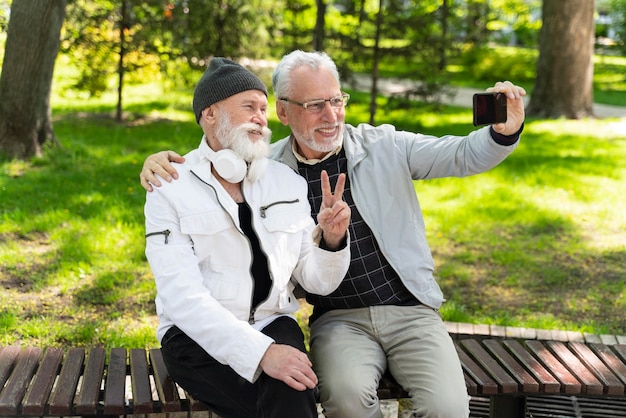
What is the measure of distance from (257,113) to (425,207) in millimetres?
4372

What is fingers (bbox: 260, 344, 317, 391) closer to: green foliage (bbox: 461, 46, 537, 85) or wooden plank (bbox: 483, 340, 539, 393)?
wooden plank (bbox: 483, 340, 539, 393)

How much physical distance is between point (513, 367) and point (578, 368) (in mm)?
293

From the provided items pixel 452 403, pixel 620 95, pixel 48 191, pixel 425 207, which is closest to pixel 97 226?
pixel 48 191

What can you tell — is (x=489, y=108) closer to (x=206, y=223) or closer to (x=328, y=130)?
(x=328, y=130)

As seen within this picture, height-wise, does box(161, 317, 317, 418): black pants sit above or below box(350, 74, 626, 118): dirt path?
below

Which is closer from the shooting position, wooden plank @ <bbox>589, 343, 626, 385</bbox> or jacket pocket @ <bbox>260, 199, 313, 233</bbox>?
jacket pocket @ <bbox>260, 199, 313, 233</bbox>

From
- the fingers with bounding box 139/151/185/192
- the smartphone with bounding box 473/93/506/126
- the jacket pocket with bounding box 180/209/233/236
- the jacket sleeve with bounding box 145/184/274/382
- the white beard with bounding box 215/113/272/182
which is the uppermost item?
the smartphone with bounding box 473/93/506/126

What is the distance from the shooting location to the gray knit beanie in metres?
3.41

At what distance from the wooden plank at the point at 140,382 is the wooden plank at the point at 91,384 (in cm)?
13

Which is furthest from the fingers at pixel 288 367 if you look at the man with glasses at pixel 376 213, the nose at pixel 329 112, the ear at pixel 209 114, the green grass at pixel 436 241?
the green grass at pixel 436 241

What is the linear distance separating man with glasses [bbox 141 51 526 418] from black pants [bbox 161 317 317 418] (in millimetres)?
289

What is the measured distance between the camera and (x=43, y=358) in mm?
3428

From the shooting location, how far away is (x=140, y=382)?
10.7 feet

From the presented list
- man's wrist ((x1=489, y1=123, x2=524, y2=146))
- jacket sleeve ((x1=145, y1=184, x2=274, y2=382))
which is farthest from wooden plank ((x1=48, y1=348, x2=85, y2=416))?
man's wrist ((x1=489, y1=123, x2=524, y2=146))
